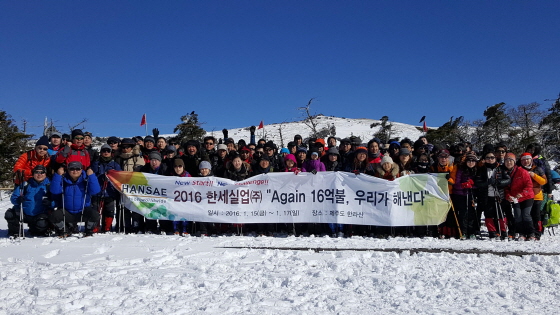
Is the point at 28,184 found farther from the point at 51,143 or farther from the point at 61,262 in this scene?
the point at 61,262

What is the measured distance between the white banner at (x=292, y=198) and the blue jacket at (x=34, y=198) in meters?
1.25

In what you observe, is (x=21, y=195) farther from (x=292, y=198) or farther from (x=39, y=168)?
(x=292, y=198)

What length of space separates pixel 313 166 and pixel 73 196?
16.3 ft

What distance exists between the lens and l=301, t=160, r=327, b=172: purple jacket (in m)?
8.49

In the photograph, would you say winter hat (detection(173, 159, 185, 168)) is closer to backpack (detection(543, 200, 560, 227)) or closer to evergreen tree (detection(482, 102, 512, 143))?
backpack (detection(543, 200, 560, 227))

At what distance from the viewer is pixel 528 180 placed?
289 inches

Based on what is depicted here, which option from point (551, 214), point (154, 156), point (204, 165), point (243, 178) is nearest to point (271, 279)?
point (243, 178)

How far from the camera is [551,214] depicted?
26.7ft

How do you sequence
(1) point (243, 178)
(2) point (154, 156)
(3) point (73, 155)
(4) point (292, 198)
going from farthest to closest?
(2) point (154, 156)
(1) point (243, 178)
(4) point (292, 198)
(3) point (73, 155)

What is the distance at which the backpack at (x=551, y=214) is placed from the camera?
8.09m

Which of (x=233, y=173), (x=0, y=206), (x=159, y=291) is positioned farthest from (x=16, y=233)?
(x=0, y=206)

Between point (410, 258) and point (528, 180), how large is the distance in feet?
11.8

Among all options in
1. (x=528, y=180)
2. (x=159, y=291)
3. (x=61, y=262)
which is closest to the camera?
(x=159, y=291)

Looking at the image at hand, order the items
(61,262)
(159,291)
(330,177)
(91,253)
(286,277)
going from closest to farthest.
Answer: (159,291), (286,277), (61,262), (91,253), (330,177)
